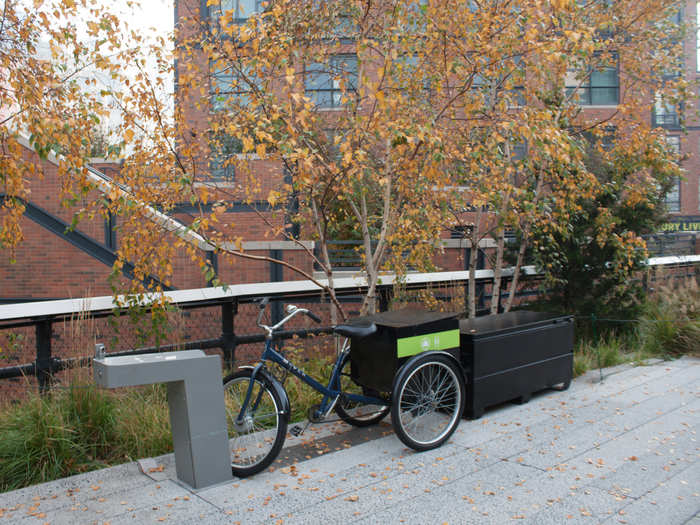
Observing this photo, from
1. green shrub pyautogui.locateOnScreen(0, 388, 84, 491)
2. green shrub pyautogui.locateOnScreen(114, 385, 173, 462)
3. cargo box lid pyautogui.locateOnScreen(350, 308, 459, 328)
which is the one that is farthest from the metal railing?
cargo box lid pyautogui.locateOnScreen(350, 308, 459, 328)

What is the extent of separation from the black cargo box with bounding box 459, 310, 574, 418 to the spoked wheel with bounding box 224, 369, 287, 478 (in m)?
2.01

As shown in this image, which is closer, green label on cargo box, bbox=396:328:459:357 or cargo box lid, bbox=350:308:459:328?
green label on cargo box, bbox=396:328:459:357

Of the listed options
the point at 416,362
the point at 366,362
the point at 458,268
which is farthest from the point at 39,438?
the point at 458,268

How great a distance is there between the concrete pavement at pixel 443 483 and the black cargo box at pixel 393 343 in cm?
57

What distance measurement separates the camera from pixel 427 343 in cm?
507

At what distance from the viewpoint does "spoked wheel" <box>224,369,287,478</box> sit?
168 inches

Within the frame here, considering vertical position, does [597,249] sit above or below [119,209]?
below

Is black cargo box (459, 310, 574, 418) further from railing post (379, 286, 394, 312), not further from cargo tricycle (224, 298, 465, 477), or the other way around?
railing post (379, 286, 394, 312)

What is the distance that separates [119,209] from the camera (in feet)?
17.0

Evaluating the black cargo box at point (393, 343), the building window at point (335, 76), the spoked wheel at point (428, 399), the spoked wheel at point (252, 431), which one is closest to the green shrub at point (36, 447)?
the spoked wheel at point (252, 431)

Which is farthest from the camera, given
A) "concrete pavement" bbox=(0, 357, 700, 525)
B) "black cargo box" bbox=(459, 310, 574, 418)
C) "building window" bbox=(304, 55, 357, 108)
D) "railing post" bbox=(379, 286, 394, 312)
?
"railing post" bbox=(379, 286, 394, 312)

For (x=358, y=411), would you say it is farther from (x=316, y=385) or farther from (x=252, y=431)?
(x=252, y=431)

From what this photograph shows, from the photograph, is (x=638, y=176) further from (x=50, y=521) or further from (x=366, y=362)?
(x=50, y=521)

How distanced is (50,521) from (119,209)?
2573 mm
